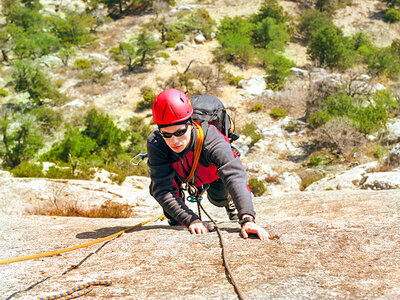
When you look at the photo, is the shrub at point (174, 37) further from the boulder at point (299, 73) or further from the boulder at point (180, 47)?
the boulder at point (299, 73)

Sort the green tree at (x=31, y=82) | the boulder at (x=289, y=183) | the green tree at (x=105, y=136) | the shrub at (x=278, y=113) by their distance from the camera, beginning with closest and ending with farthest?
the boulder at (x=289, y=183), the green tree at (x=105, y=136), the shrub at (x=278, y=113), the green tree at (x=31, y=82)

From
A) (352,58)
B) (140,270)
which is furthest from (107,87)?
(140,270)

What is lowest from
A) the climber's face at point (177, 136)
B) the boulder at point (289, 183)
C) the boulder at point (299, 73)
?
the boulder at point (289, 183)

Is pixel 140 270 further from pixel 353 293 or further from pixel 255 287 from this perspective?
pixel 353 293

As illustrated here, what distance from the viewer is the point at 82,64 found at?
86.2 feet

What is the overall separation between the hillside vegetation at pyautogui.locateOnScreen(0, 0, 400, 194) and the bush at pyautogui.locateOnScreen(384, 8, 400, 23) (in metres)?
0.14

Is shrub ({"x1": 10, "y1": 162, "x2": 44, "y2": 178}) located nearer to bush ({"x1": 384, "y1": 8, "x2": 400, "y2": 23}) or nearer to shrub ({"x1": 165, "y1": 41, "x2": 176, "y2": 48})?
shrub ({"x1": 165, "y1": 41, "x2": 176, "y2": 48})

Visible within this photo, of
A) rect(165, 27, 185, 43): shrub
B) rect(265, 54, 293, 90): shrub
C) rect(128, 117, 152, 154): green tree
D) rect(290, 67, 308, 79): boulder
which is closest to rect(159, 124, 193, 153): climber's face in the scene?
rect(128, 117, 152, 154): green tree

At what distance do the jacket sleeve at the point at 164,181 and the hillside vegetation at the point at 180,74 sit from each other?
582cm

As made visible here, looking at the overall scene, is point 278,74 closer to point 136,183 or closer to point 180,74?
point 180,74

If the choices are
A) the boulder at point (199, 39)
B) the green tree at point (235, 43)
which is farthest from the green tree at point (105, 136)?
the boulder at point (199, 39)

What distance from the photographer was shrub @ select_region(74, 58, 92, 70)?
2622 centimetres

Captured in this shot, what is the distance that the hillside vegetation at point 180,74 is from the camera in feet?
49.3

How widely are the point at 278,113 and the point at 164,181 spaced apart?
18.5 meters
